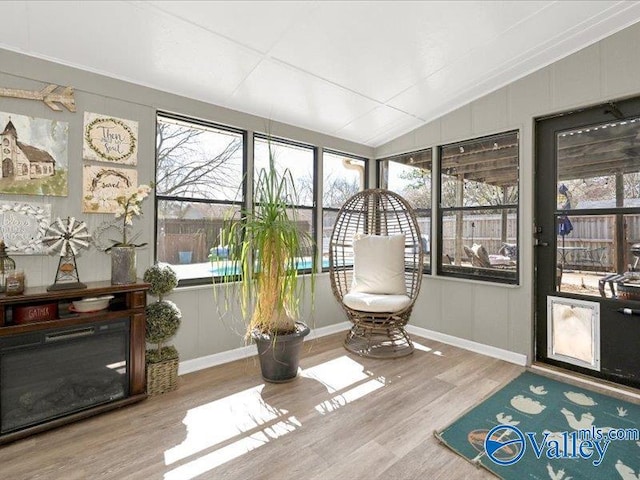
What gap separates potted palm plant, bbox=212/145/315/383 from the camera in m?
2.37

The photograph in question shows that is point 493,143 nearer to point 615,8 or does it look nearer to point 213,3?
point 615,8

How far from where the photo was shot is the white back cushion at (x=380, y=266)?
3.30m

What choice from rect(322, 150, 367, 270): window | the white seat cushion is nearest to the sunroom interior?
rect(322, 150, 367, 270): window

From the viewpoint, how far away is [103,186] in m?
2.37

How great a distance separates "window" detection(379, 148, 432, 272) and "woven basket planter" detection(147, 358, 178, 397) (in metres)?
2.73

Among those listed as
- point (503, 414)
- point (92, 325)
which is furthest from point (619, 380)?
point (92, 325)

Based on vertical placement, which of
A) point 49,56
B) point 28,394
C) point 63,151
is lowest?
point 28,394

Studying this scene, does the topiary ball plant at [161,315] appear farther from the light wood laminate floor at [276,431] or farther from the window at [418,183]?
the window at [418,183]

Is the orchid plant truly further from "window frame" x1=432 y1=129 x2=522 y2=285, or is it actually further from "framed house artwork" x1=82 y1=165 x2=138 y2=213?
"window frame" x1=432 y1=129 x2=522 y2=285

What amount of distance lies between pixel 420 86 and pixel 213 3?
6.10 feet

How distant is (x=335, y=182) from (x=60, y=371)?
305cm

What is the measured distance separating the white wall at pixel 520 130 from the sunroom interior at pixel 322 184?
0.05ft

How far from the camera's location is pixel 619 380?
251 centimetres

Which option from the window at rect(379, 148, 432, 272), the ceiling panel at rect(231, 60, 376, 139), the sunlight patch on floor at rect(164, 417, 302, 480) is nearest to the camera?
the sunlight patch on floor at rect(164, 417, 302, 480)
